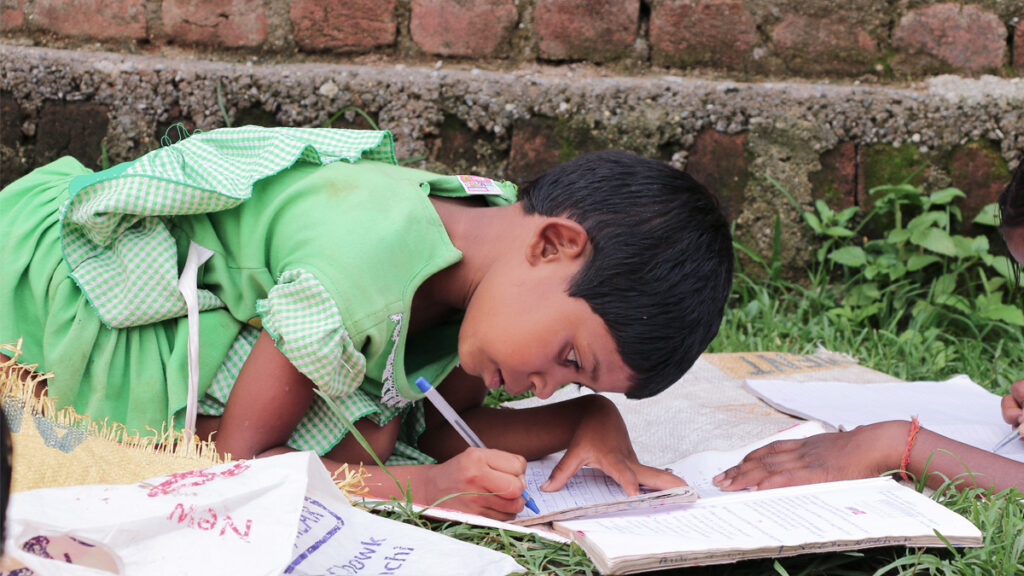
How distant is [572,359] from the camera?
4.33ft

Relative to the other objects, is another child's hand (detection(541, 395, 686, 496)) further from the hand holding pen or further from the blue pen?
the hand holding pen

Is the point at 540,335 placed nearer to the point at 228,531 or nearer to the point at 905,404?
the point at 228,531

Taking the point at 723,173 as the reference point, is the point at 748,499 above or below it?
below

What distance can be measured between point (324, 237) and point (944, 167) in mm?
1783

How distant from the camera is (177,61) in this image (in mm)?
2273

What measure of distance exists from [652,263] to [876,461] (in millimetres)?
499

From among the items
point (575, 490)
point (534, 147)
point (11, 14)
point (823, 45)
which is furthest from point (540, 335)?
point (11, 14)

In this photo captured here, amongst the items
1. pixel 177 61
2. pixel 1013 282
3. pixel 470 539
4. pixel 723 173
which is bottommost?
pixel 470 539

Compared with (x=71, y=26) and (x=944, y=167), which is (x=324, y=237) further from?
(x=944, y=167)

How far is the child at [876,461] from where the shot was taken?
1.40m

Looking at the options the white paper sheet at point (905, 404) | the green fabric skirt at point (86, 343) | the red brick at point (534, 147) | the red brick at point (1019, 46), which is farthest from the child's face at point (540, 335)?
the red brick at point (1019, 46)

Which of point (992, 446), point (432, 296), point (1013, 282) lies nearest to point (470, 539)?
point (432, 296)

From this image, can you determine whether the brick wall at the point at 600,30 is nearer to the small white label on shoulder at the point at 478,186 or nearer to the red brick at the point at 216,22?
the red brick at the point at 216,22

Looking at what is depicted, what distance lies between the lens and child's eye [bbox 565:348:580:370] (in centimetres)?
131
